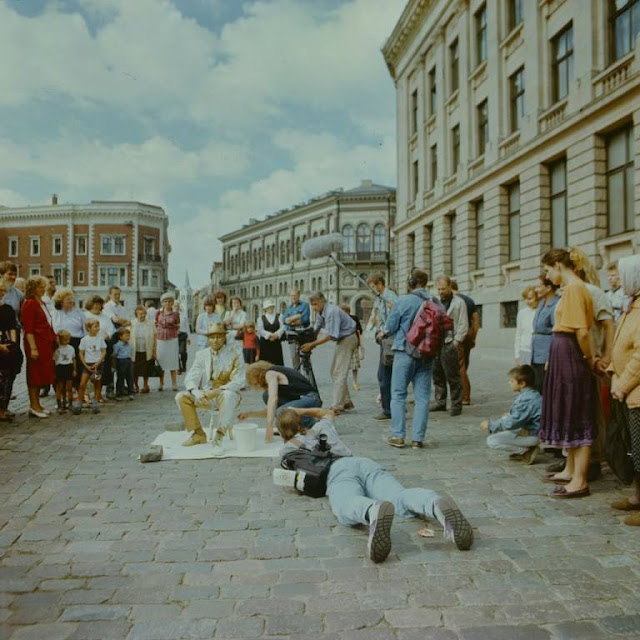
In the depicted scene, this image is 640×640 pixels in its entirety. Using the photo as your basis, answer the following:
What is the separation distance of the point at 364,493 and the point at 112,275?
72.5 metres

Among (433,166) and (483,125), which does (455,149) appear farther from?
(483,125)

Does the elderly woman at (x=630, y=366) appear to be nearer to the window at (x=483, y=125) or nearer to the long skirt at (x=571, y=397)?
the long skirt at (x=571, y=397)

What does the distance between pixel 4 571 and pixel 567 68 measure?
20.3 meters

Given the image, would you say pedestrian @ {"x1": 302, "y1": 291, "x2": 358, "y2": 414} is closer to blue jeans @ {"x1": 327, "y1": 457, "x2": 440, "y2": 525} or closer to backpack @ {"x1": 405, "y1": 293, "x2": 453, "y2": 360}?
backpack @ {"x1": 405, "y1": 293, "x2": 453, "y2": 360}

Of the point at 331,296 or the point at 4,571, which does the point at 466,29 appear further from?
the point at 331,296

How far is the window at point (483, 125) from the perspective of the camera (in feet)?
80.2

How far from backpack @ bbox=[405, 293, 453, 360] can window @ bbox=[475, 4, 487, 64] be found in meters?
21.1

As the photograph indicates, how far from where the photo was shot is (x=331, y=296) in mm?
63562

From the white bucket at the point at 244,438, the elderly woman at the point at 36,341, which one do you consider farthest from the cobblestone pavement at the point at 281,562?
the elderly woman at the point at 36,341

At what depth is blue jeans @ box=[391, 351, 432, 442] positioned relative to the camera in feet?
22.2

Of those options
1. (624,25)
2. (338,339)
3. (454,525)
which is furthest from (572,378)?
(624,25)

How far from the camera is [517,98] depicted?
22156mm

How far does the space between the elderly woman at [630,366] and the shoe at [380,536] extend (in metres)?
1.82

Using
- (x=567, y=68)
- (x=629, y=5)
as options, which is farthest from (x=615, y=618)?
(x=567, y=68)
